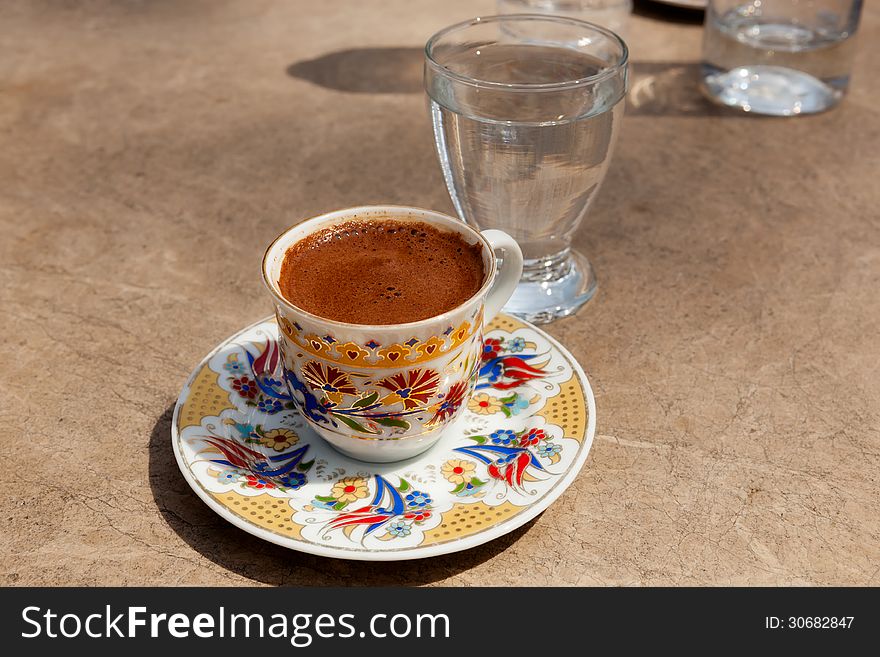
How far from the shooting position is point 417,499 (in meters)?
0.59

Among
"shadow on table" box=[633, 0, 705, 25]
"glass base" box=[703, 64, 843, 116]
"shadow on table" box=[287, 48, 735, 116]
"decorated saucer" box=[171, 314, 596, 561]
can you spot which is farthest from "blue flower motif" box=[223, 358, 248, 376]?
"shadow on table" box=[633, 0, 705, 25]

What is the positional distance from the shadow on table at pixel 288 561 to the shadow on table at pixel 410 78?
0.73 meters

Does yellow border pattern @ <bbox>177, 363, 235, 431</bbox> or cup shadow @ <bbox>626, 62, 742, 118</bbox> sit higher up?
yellow border pattern @ <bbox>177, 363, 235, 431</bbox>

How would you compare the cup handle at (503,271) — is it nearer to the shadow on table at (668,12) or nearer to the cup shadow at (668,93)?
the cup shadow at (668,93)

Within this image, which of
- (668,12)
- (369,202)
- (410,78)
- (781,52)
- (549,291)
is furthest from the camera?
(668,12)

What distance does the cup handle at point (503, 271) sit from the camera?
65 centimetres

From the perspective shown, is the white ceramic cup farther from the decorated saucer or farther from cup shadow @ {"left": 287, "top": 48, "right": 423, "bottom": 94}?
cup shadow @ {"left": 287, "top": 48, "right": 423, "bottom": 94}

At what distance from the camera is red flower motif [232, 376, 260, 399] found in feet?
2.21

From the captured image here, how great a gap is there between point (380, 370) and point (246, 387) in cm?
15

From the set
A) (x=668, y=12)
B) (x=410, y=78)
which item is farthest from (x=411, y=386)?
(x=668, y=12)

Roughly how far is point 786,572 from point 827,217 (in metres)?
0.49

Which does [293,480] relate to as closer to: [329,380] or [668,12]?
[329,380]

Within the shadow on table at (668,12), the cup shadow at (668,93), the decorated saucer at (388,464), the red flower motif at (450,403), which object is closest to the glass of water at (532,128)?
the decorated saucer at (388,464)

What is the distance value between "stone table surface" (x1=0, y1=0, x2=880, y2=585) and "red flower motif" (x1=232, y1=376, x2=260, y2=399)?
0.07 metres
